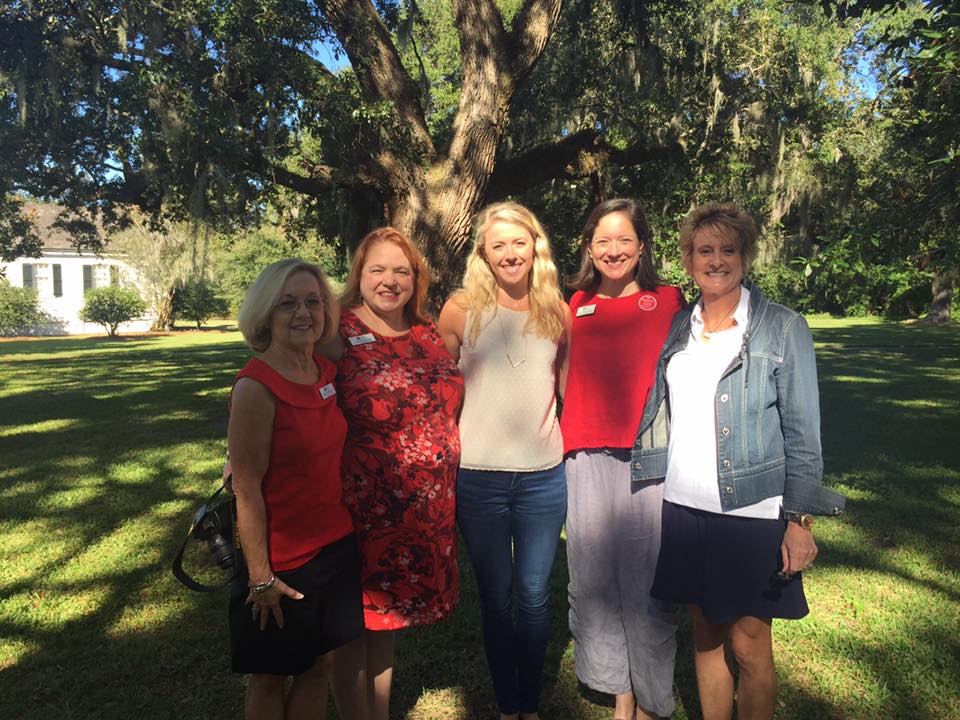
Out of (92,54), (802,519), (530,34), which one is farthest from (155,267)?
(802,519)

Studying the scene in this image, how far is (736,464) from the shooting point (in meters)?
2.15

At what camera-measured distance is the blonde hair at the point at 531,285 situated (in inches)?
101

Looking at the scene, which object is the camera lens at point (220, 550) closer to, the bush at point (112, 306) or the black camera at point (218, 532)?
Answer: the black camera at point (218, 532)

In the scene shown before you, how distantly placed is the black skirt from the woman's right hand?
0.02 metres

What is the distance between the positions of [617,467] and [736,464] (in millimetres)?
502

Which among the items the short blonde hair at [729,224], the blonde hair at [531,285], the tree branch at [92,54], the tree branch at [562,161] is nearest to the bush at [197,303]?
the tree branch at [92,54]

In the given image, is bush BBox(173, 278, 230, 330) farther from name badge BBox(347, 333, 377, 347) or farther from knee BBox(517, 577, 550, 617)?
knee BBox(517, 577, 550, 617)

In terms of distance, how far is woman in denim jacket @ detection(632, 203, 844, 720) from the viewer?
6.97 feet

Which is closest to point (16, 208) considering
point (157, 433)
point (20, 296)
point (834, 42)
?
point (157, 433)

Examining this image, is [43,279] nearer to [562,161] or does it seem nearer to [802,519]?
[562,161]

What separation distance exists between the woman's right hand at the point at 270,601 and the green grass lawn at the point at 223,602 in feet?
3.86

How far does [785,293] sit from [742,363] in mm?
27014

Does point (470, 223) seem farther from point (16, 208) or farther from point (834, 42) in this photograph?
point (834, 42)

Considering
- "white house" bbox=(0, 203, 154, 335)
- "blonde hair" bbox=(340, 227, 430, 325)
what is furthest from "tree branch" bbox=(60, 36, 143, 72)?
"white house" bbox=(0, 203, 154, 335)
